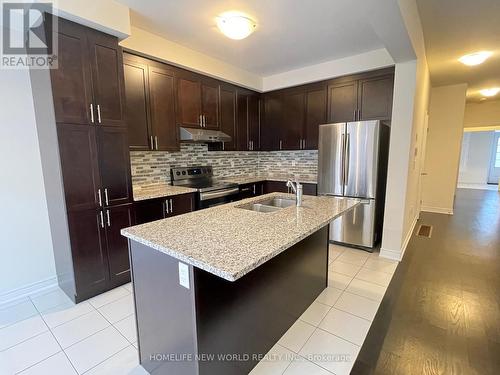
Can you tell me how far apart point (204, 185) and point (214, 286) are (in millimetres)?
2409

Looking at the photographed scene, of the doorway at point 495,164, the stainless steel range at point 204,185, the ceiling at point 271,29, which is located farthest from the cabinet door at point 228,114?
the doorway at point 495,164

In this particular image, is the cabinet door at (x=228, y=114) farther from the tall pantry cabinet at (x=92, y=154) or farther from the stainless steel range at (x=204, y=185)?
the tall pantry cabinet at (x=92, y=154)

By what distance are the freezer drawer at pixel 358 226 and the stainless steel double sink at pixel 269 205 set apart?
1178 millimetres

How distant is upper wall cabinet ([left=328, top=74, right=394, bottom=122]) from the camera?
334cm

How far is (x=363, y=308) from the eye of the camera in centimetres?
218

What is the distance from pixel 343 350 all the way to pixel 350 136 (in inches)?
98.6

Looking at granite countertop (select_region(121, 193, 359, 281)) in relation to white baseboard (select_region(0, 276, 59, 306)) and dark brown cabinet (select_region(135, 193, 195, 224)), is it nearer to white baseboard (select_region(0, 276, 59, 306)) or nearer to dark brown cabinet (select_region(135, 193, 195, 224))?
dark brown cabinet (select_region(135, 193, 195, 224))

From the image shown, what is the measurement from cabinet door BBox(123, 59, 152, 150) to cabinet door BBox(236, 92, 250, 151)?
1.63m

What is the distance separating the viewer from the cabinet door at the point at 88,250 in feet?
7.22

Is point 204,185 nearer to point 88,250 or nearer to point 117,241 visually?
point 117,241

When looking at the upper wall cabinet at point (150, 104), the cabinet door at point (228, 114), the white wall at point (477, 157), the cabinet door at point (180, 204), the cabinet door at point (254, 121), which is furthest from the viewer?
the white wall at point (477, 157)

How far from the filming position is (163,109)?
10.1ft

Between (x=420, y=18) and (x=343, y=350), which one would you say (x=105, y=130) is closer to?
(x=343, y=350)

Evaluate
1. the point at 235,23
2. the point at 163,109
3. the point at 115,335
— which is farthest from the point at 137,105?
the point at 115,335
